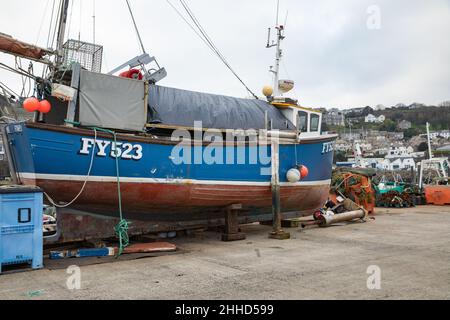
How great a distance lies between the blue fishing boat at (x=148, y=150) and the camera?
6.88 m

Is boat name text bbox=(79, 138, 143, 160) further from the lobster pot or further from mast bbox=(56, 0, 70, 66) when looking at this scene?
the lobster pot

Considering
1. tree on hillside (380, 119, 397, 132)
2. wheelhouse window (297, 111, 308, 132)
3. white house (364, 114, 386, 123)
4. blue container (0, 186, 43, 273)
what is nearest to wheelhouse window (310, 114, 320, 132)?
wheelhouse window (297, 111, 308, 132)

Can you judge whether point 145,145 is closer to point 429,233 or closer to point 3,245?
point 3,245

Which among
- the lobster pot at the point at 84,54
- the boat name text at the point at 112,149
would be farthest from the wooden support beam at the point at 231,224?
the lobster pot at the point at 84,54

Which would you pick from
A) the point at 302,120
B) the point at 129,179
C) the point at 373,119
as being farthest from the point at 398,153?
the point at 129,179

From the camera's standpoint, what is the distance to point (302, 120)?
11062mm

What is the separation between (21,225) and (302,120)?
24.8ft

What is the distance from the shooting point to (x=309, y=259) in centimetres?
647

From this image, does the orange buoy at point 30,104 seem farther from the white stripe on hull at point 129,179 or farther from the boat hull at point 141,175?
the white stripe on hull at point 129,179

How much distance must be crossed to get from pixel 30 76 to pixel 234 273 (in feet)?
16.3

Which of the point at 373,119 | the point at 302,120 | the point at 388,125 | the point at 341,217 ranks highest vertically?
the point at 373,119

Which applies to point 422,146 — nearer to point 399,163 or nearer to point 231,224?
point 399,163

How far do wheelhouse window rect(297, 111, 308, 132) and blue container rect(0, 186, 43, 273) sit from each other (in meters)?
6.98

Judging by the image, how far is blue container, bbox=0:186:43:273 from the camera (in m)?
5.67
